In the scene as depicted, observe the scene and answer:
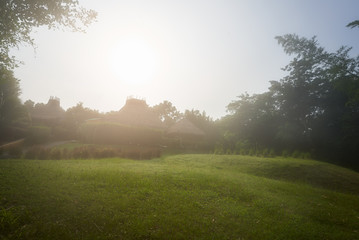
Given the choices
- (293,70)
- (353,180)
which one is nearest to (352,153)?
(293,70)

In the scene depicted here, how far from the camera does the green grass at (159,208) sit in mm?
3768

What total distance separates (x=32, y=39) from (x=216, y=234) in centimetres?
1516

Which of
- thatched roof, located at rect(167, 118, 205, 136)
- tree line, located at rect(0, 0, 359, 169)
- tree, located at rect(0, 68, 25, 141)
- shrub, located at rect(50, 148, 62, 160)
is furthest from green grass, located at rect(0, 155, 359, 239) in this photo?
tree, located at rect(0, 68, 25, 141)

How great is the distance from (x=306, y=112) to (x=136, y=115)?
25.7 metres

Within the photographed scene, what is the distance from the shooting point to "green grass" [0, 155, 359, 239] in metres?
3.77

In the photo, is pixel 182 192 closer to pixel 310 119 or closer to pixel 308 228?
pixel 308 228

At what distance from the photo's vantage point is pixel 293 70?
947 inches

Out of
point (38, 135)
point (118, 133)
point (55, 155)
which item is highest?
point (118, 133)

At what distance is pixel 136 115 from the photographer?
29.7m

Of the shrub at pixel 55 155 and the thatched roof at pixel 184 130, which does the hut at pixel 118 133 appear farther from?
the shrub at pixel 55 155

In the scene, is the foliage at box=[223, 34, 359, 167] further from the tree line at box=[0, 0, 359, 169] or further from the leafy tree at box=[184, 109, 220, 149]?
the leafy tree at box=[184, 109, 220, 149]

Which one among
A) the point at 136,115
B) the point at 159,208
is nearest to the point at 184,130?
the point at 136,115

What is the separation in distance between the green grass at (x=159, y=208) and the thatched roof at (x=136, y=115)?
823 inches

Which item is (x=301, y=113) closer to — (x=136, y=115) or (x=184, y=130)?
(x=184, y=130)
